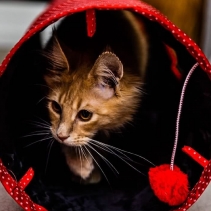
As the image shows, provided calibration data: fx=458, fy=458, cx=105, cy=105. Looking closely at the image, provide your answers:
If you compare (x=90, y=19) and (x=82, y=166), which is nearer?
(x=90, y=19)

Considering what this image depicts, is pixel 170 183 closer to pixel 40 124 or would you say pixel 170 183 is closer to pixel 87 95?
pixel 87 95

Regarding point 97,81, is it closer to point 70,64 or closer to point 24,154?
point 70,64

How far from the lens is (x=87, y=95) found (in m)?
1.17

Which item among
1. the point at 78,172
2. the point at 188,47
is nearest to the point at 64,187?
the point at 78,172

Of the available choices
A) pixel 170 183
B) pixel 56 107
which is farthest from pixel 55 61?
pixel 170 183

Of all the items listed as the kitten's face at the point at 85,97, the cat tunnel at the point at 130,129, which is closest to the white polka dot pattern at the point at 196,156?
the cat tunnel at the point at 130,129

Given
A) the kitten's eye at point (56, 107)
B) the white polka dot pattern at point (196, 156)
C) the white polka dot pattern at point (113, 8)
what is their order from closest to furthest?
1. the white polka dot pattern at point (113, 8)
2. the white polka dot pattern at point (196, 156)
3. the kitten's eye at point (56, 107)

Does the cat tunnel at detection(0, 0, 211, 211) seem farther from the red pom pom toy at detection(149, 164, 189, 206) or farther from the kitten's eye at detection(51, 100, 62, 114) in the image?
the kitten's eye at detection(51, 100, 62, 114)

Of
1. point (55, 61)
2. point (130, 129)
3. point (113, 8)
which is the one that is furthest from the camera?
point (130, 129)

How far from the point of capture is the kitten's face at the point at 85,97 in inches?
45.1

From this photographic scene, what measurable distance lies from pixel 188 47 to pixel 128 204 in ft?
1.41

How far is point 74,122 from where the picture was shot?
3.79ft

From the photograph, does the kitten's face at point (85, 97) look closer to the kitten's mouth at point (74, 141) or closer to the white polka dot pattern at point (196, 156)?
the kitten's mouth at point (74, 141)

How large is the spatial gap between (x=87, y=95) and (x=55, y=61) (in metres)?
0.13
